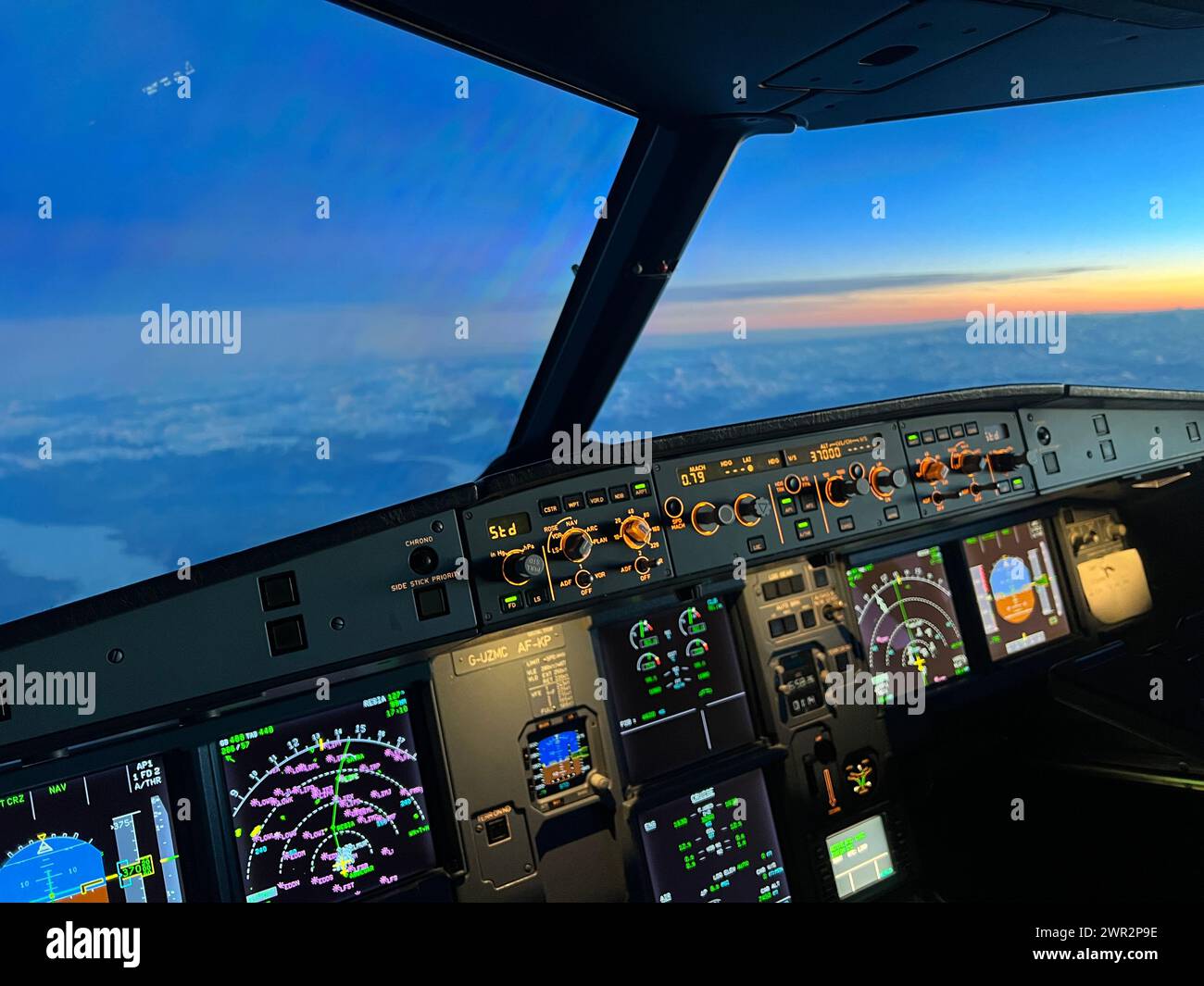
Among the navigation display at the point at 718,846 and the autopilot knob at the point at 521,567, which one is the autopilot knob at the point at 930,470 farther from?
the autopilot knob at the point at 521,567

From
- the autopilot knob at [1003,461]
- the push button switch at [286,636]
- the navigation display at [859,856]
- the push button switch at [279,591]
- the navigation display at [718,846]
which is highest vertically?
the push button switch at [279,591]

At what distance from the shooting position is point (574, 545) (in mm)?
2314

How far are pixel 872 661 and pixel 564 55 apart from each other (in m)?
2.04

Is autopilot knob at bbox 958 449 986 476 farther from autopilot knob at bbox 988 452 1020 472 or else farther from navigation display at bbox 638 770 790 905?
navigation display at bbox 638 770 790 905

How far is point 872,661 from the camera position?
117 inches

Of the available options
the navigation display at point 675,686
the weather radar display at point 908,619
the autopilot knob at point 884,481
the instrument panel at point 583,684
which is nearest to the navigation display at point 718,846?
the instrument panel at point 583,684

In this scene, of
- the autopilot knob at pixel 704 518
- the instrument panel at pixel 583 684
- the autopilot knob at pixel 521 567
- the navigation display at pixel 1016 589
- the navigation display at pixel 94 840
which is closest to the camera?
the navigation display at pixel 94 840

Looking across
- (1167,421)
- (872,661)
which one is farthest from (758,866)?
(1167,421)

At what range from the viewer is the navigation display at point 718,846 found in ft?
8.52

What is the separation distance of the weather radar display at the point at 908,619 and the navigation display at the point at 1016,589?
0.13 metres

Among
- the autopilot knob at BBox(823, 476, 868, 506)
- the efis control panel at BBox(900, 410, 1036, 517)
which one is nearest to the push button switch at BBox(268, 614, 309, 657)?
the autopilot knob at BBox(823, 476, 868, 506)

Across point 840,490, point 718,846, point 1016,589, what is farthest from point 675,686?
point 1016,589

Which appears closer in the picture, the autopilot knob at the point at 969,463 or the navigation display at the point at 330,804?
the navigation display at the point at 330,804
